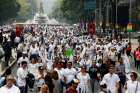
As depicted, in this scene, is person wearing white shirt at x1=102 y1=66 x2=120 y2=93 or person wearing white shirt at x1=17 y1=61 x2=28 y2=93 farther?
person wearing white shirt at x1=17 y1=61 x2=28 y2=93

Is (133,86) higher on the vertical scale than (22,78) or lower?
higher

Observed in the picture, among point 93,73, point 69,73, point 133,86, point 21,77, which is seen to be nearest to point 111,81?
point 133,86

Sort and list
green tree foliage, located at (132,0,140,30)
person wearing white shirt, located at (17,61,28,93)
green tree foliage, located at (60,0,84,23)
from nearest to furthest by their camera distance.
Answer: person wearing white shirt, located at (17,61,28,93)
green tree foliage, located at (132,0,140,30)
green tree foliage, located at (60,0,84,23)

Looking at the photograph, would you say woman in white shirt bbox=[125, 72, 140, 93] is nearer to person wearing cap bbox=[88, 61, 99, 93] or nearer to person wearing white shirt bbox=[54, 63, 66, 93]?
person wearing white shirt bbox=[54, 63, 66, 93]

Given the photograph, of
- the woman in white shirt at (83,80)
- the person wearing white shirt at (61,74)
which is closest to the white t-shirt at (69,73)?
the person wearing white shirt at (61,74)

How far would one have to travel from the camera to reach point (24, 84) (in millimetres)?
19453

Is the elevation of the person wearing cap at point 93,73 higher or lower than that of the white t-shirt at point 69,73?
lower

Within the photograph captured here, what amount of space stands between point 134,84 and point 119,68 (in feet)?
17.4

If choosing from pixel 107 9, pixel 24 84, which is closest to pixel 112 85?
pixel 24 84

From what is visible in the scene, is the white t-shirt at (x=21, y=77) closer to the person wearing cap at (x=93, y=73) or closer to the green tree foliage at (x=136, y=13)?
the person wearing cap at (x=93, y=73)

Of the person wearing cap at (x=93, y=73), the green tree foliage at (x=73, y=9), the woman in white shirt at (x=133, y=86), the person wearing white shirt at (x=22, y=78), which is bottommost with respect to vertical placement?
the green tree foliage at (x=73, y=9)

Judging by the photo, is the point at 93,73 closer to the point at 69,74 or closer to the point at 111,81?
the point at 69,74

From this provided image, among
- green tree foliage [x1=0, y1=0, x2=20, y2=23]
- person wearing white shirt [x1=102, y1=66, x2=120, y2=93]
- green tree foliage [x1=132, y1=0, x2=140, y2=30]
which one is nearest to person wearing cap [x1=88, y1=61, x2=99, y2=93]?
person wearing white shirt [x1=102, y1=66, x2=120, y2=93]

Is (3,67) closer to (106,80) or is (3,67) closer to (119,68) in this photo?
(119,68)
